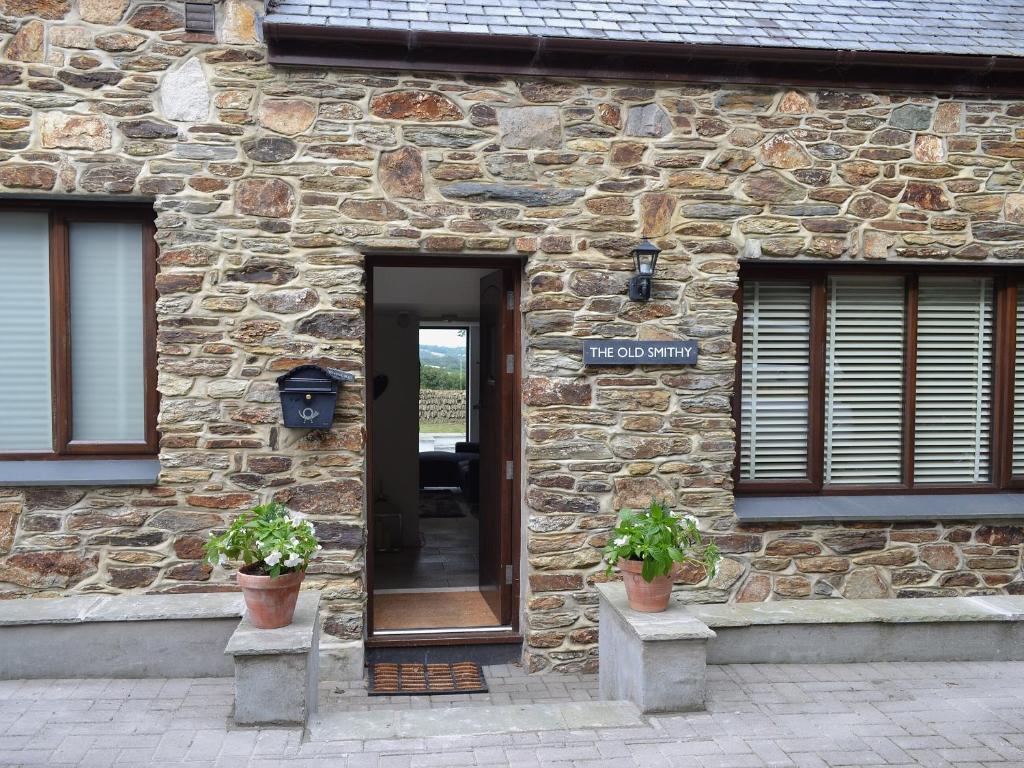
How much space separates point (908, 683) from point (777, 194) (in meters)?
2.99

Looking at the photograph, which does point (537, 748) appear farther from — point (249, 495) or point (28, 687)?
point (28, 687)

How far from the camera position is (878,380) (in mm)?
6047

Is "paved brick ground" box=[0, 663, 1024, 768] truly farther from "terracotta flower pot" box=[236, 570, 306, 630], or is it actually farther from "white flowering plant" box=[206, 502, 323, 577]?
"white flowering plant" box=[206, 502, 323, 577]

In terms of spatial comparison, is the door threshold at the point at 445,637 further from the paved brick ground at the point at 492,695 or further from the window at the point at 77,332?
the window at the point at 77,332

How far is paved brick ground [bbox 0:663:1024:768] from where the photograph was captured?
12.9ft

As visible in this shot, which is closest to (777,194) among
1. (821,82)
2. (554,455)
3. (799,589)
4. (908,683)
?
(821,82)

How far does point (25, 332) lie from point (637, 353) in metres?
3.70

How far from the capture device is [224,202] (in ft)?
17.1

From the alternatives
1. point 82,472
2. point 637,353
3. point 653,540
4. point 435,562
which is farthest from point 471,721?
Answer: point 435,562

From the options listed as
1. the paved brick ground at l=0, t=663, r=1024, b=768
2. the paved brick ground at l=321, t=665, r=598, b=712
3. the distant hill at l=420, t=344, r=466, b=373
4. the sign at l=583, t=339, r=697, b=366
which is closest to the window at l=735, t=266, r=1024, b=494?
the sign at l=583, t=339, r=697, b=366

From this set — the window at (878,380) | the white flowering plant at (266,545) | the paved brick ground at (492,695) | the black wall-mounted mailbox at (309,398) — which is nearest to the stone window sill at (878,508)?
the window at (878,380)

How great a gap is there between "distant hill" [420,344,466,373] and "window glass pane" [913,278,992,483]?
766 centimetres

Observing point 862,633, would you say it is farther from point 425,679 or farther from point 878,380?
point 425,679

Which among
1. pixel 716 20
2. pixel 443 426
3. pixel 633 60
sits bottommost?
pixel 443 426
